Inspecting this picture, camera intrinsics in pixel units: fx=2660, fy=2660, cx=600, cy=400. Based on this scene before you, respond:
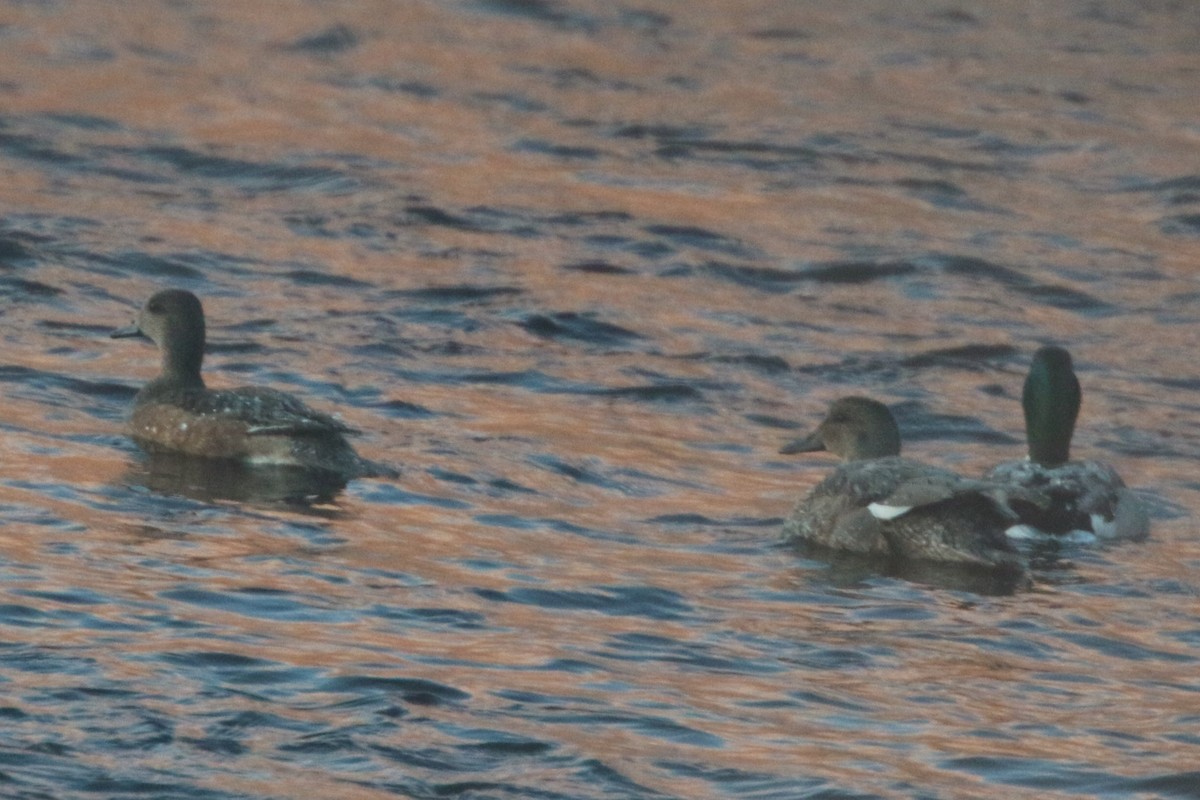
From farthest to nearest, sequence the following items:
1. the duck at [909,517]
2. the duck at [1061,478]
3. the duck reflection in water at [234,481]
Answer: the duck at [1061,478], the duck reflection in water at [234,481], the duck at [909,517]

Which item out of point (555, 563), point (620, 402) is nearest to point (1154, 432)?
point (620, 402)

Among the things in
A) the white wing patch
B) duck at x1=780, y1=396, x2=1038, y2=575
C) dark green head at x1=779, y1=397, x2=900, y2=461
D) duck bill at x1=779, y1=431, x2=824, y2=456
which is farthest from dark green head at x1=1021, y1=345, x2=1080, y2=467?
the white wing patch

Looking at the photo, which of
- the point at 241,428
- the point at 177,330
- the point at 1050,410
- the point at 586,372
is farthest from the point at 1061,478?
the point at 177,330

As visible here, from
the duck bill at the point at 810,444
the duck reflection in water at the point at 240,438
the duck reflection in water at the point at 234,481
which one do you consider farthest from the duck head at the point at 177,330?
the duck bill at the point at 810,444

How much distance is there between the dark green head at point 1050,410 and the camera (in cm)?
1315

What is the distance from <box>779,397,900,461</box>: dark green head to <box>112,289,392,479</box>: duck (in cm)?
220

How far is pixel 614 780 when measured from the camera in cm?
791

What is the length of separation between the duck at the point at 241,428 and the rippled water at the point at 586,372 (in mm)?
A: 249

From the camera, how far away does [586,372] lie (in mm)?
15336

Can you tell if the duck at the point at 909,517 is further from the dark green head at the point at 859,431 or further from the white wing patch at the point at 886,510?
the dark green head at the point at 859,431

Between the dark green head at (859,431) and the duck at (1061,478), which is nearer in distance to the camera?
the duck at (1061,478)

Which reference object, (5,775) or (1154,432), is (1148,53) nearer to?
(1154,432)

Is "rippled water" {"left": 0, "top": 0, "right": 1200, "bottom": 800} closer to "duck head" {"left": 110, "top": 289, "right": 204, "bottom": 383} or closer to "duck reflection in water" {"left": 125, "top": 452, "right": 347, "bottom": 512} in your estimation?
"duck reflection in water" {"left": 125, "top": 452, "right": 347, "bottom": 512}

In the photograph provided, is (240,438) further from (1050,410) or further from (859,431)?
(1050,410)
